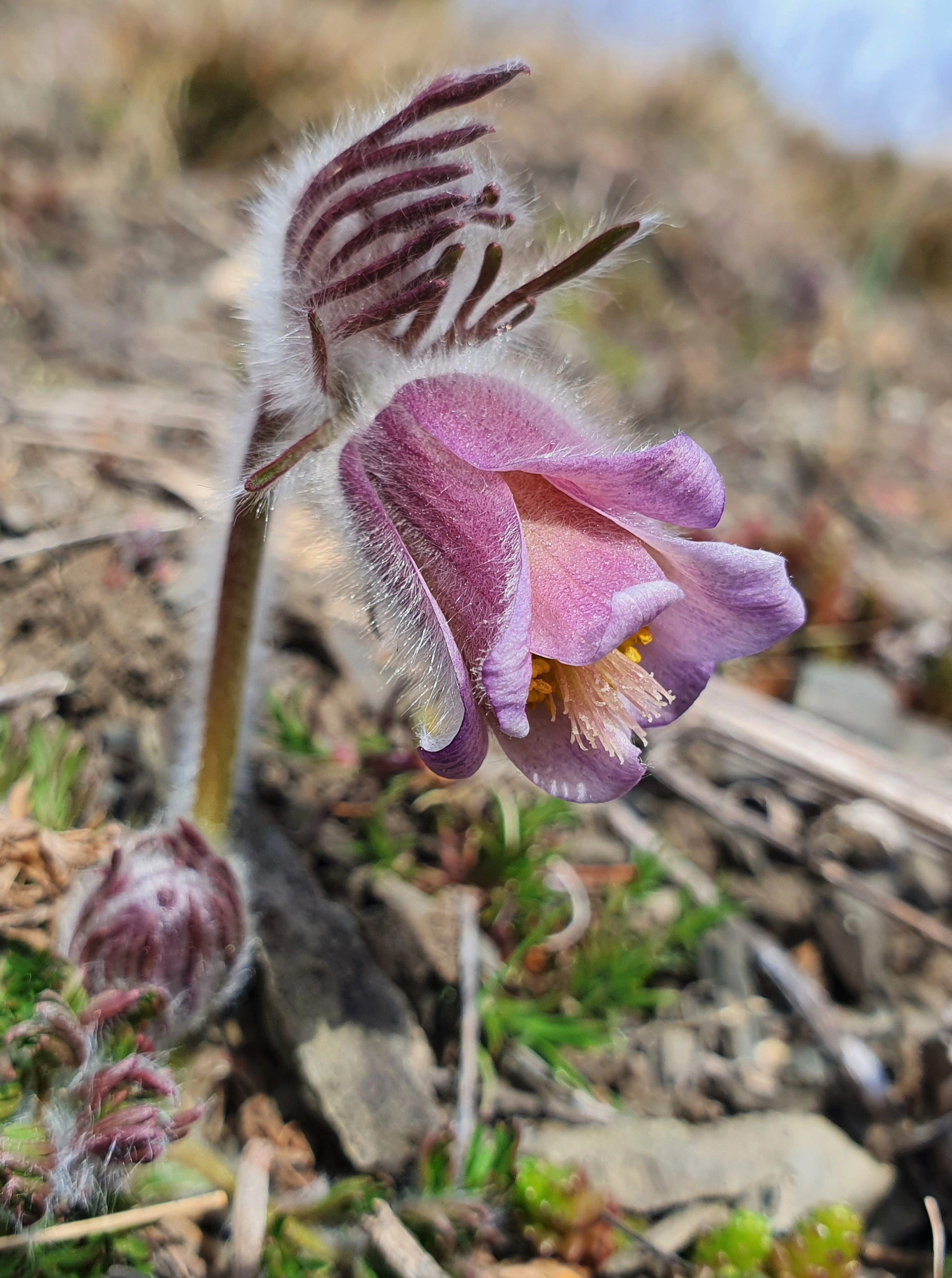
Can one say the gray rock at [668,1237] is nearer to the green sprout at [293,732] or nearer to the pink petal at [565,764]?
the pink petal at [565,764]

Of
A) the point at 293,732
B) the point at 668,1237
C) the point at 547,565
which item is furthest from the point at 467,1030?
the point at 547,565

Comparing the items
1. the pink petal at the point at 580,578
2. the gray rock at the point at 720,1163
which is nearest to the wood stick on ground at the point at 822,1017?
the gray rock at the point at 720,1163

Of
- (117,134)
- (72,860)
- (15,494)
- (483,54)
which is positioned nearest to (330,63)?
(117,134)

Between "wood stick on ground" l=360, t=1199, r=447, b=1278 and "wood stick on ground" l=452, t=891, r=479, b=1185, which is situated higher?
"wood stick on ground" l=452, t=891, r=479, b=1185

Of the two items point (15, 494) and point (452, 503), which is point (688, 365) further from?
point (452, 503)

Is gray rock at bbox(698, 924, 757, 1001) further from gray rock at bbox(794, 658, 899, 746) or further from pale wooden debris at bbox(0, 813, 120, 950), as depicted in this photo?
pale wooden debris at bbox(0, 813, 120, 950)

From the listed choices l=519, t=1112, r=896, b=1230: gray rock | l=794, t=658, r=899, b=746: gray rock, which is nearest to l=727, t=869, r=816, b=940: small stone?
l=519, t=1112, r=896, b=1230: gray rock

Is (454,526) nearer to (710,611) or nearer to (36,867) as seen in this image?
(710,611)
